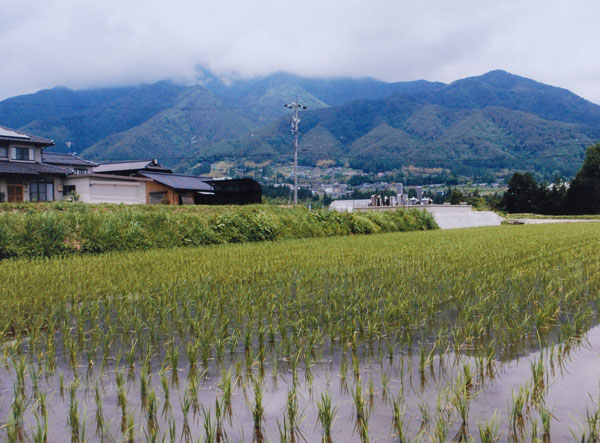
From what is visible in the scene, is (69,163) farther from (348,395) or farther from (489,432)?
(489,432)

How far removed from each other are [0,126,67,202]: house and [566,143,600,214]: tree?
4827cm

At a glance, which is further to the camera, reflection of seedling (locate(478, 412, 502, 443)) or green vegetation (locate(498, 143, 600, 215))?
green vegetation (locate(498, 143, 600, 215))

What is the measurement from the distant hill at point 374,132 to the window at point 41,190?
3000 inches

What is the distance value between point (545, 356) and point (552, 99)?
178m

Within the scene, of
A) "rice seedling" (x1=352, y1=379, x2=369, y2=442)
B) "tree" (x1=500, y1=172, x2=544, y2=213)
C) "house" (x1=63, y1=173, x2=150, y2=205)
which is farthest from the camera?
Answer: "tree" (x1=500, y1=172, x2=544, y2=213)

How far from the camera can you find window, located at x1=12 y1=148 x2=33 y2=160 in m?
29.3

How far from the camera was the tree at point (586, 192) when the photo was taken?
49250 mm

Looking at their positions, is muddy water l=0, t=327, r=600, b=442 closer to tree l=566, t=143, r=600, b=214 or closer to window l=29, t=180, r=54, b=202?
window l=29, t=180, r=54, b=202

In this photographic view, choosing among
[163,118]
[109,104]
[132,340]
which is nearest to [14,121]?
[109,104]

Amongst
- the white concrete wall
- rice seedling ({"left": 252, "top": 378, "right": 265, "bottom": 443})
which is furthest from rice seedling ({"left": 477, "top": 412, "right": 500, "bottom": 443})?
the white concrete wall

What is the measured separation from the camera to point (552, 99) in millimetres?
156375

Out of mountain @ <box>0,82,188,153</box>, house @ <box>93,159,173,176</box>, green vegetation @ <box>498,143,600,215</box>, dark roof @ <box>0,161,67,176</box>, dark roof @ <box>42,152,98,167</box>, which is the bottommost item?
green vegetation @ <box>498,143,600,215</box>

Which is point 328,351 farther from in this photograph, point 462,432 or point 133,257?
point 133,257

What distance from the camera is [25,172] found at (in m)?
27.2
